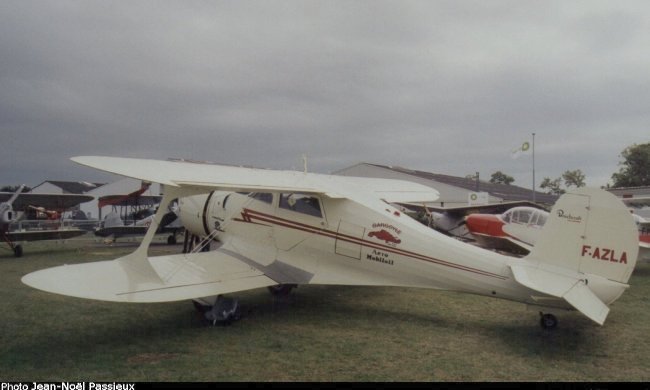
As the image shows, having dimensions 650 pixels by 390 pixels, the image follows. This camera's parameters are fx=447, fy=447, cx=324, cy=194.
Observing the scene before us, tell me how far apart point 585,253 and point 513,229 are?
282 inches

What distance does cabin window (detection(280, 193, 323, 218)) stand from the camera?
6457 millimetres

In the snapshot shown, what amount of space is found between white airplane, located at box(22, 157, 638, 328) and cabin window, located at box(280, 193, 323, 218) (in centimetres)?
2

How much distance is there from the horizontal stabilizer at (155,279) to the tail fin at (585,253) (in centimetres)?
346

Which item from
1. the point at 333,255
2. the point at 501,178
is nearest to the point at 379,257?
the point at 333,255

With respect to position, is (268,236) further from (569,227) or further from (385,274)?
(569,227)

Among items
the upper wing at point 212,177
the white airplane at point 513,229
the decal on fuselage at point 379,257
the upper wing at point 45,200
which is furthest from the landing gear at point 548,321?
the upper wing at point 45,200

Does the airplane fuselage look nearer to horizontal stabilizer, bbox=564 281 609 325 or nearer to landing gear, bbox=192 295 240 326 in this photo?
horizontal stabilizer, bbox=564 281 609 325

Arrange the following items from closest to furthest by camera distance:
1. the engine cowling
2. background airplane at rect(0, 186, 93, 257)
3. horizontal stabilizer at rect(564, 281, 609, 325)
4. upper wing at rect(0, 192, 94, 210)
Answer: horizontal stabilizer at rect(564, 281, 609, 325) → the engine cowling → background airplane at rect(0, 186, 93, 257) → upper wing at rect(0, 192, 94, 210)

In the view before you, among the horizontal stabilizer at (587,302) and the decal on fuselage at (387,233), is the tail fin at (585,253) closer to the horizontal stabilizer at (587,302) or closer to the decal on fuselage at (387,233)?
the horizontal stabilizer at (587,302)

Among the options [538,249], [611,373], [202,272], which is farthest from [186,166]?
[611,373]

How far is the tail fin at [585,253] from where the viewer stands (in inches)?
182

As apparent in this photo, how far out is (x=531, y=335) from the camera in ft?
17.1

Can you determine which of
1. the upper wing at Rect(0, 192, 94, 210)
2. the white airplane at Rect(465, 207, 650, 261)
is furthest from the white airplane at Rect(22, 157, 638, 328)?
the upper wing at Rect(0, 192, 94, 210)

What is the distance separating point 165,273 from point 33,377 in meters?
1.87
